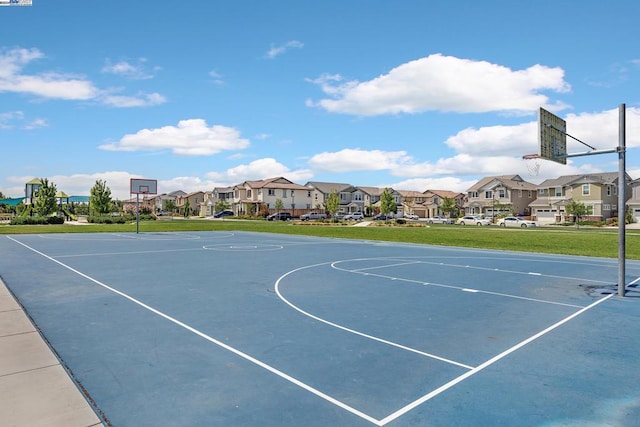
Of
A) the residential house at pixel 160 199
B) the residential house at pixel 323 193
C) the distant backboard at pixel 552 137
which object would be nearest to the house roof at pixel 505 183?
the residential house at pixel 323 193

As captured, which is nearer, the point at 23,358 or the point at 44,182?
the point at 23,358

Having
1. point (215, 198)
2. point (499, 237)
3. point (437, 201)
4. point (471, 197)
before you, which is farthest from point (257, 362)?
point (437, 201)

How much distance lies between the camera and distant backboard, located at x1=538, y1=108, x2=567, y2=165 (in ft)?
40.2

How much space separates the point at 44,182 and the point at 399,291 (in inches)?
2428

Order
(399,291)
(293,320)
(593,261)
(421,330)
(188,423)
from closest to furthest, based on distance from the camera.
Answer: (188,423) < (421,330) < (293,320) < (399,291) < (593,261)

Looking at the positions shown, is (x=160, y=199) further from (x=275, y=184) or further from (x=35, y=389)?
(x=35, y=389)

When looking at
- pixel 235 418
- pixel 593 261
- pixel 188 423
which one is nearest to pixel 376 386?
pixel 235 418

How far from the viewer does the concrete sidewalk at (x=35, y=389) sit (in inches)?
174

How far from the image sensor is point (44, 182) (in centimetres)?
5725

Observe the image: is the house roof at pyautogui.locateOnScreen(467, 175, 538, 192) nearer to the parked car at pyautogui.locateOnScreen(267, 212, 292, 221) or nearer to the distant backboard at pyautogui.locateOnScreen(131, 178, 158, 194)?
the parked car at pyautogui.locateOnScreen(267, 212, 292, 221)

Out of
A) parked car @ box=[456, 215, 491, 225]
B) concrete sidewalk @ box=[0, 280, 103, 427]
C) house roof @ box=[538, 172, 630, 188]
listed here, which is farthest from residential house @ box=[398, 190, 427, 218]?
concrete sidewalk @ box=[0, 280, 103, 427]

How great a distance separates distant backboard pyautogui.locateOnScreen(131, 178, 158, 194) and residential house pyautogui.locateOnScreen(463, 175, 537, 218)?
189 ft

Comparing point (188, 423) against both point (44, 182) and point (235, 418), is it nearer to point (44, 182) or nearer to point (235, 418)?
point (235, 418)

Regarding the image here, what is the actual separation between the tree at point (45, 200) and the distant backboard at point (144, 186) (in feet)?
74.4
